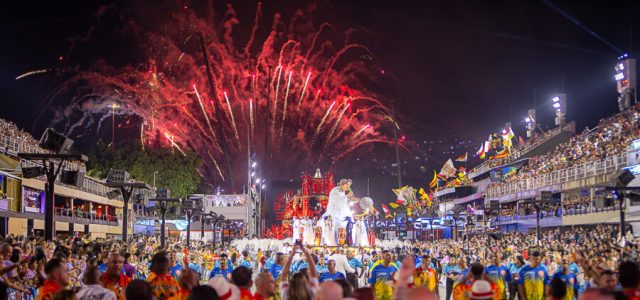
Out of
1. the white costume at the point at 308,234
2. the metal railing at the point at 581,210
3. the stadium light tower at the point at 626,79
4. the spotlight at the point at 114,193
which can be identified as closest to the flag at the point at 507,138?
the stadium light tower at the point at 626,79

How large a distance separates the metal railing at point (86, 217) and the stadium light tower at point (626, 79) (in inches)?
1644

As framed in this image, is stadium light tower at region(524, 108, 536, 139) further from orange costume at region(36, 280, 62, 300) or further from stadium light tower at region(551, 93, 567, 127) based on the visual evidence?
orange costume at region(36, 280, 62, 300)

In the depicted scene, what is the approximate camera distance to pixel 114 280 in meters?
10.2

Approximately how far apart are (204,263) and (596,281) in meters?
23.9

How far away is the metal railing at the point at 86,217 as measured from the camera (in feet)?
160

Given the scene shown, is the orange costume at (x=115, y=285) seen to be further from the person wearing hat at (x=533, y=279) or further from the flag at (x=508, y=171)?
the flag at (x=508, y=171)

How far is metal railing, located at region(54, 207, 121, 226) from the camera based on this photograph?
48.6 m

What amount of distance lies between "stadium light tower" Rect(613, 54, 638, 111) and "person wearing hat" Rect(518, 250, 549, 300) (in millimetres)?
45272

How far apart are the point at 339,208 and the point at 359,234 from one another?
1920 mm

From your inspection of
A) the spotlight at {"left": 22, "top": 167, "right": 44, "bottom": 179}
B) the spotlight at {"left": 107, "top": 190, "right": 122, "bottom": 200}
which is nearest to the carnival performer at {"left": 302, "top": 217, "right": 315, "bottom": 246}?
the spotlight at {"left": 107, "top": 190, "right": 122, "bottom": 200}

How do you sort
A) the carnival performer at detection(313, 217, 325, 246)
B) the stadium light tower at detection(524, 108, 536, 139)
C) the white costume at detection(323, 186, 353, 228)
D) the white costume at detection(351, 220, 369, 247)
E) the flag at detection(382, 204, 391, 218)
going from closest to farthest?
the white costume at detection(351, 220, 369, 247)
the white costume at detection(323, 186, 353, 228)
the carnival performer at detection(313, 217, 325, 246)
the flag at detection(382, 204, 391, 218)
the stadium light tower at detection(524, 108, 536, 139)

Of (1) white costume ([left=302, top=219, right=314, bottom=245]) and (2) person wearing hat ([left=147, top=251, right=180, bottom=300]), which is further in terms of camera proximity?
(1) white costume ([left=302, top=219, right=314, bottom=245])

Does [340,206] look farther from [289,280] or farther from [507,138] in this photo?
[507,138]

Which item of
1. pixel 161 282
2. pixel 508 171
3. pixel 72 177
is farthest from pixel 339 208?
pixel 508 171
